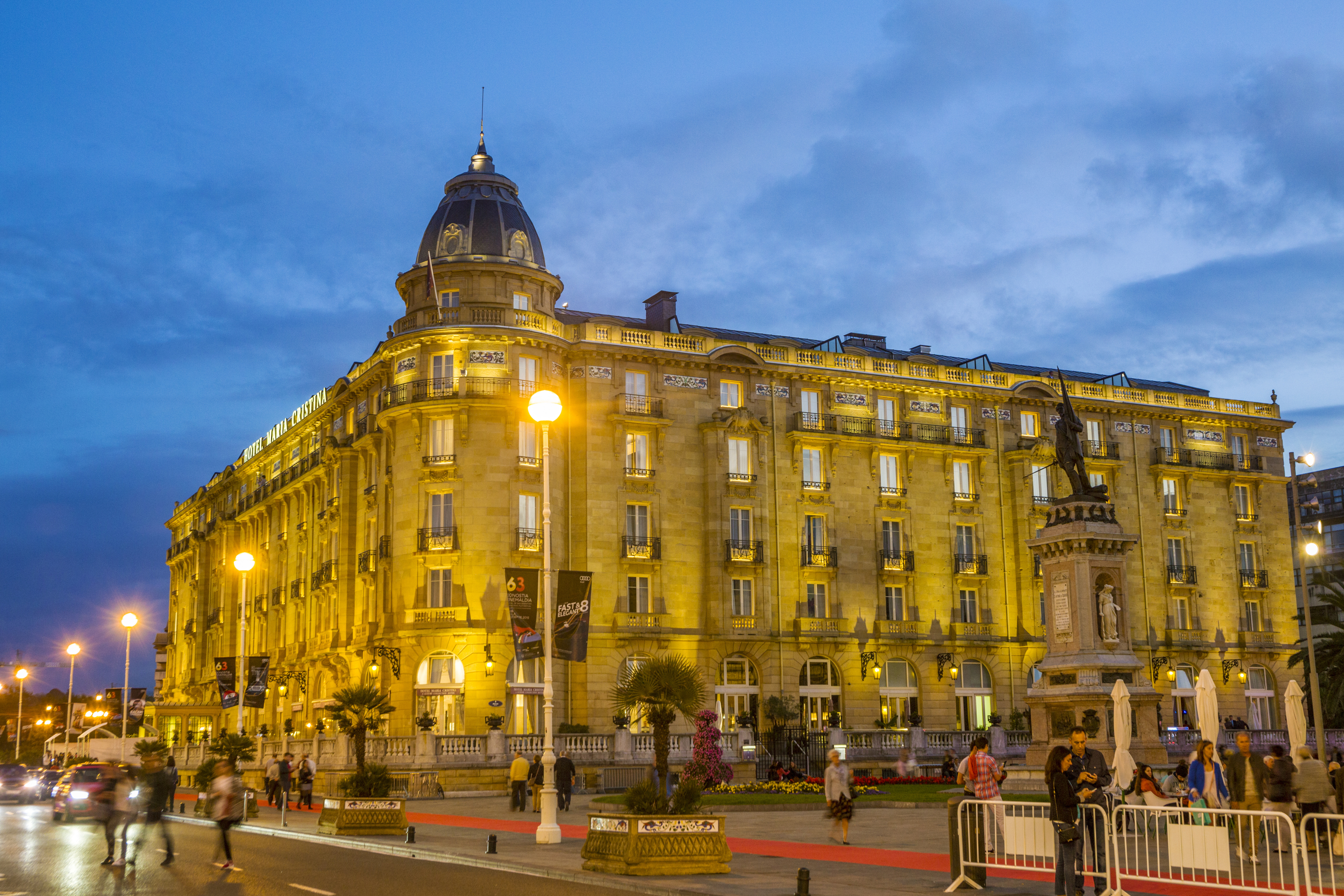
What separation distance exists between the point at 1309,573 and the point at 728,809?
73.5 meters

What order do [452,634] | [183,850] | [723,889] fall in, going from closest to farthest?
1. [723,889]
2. [183,850]
3. [452,634]

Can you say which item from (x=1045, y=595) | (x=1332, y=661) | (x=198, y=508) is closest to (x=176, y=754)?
(x=198, y=508)

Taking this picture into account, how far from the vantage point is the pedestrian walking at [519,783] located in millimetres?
35344

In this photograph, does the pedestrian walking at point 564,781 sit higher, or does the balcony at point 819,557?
the balcony at point 819,557

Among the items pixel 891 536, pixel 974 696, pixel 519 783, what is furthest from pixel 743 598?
pixel 519 783

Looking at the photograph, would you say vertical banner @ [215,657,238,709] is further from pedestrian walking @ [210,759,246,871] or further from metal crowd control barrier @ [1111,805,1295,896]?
metal crowd control barrier @ [1111,805,1295,896]

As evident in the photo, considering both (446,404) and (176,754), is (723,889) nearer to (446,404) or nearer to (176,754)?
(446,404)

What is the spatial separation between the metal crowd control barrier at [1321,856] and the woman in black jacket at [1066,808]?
236cm

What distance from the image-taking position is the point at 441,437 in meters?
54.9

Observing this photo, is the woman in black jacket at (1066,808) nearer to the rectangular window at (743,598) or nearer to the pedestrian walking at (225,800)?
the pedestrian walking at (225,800)

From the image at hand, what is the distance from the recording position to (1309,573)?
302 ft

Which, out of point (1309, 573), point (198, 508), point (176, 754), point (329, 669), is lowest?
point (176, 754)

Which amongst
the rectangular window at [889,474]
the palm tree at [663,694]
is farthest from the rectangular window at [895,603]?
the palm tree at [663,694]

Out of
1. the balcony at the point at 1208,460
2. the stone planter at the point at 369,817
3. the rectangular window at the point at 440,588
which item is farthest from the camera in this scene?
the balcony at the point at 1208,460
